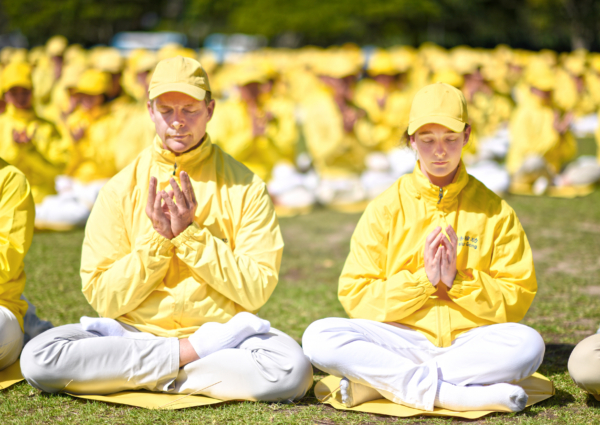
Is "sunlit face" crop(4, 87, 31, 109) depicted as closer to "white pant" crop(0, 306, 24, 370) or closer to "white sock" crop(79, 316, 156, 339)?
"white pant" crop(0, 306, 24, 370)

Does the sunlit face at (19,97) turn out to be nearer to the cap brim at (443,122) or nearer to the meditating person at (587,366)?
the cap brim at (443,122)

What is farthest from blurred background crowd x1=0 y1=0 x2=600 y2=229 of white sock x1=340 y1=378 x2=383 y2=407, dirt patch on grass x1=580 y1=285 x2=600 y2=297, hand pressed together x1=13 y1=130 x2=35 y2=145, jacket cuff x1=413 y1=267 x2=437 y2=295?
dirt patch on grass x1=580 y1=285 x2=600 y2=297

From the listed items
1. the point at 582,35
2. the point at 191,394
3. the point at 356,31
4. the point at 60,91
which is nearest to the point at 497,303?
the point at 191,394

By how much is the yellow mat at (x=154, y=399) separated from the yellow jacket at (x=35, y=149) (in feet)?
15.4

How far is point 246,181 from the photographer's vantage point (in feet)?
11.6

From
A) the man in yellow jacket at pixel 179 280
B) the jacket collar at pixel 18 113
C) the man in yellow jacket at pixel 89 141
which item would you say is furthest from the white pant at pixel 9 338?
the man in yellow jacket at pixel 89 141

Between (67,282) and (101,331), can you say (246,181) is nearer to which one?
(101,331)

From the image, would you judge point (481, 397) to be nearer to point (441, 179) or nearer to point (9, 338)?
point (441, 179)

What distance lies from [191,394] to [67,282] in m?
2.64

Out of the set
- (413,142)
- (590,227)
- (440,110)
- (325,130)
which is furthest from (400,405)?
(325,130)

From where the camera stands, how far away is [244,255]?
3404 millimetres

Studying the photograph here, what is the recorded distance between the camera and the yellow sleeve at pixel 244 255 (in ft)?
10.6

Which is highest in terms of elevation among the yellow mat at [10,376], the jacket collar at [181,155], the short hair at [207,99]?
the short hair at [207,99]

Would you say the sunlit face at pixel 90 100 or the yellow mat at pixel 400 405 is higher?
the sunlit face at pixel 90 100
